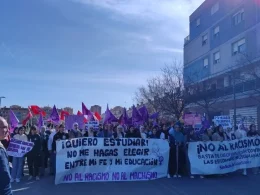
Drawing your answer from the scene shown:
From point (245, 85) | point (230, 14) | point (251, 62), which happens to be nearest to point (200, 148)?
point (251, 62)

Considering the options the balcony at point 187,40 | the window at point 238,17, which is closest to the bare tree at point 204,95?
the window at point 238,17

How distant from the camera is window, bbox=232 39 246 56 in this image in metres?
29.1

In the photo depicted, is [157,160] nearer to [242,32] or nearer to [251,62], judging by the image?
[251,62]

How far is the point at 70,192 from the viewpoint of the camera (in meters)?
8.82

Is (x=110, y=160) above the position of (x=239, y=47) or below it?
below

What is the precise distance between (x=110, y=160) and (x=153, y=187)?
1.90m

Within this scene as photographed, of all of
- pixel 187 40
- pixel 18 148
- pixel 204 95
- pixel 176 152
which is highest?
pixel 187 40

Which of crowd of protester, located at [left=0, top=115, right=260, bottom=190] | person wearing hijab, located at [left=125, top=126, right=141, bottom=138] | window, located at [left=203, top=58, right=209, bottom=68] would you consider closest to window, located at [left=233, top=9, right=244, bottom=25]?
window, located at [left=203, top=58, right=209, bottom=68]

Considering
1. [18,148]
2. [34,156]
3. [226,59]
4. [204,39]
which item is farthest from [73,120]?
[204,39]

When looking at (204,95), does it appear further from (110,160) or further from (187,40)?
(110,160)

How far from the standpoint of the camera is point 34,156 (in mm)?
11352

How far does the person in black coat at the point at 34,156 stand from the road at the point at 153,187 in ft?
2.20

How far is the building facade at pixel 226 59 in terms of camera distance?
26.7 metres

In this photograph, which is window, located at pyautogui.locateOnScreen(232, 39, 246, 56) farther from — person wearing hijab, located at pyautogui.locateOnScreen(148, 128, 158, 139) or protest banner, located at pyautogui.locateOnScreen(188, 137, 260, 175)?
person wearing hijab, located at pyautogui.locateOnScreen(148, 128, 158, 139)
